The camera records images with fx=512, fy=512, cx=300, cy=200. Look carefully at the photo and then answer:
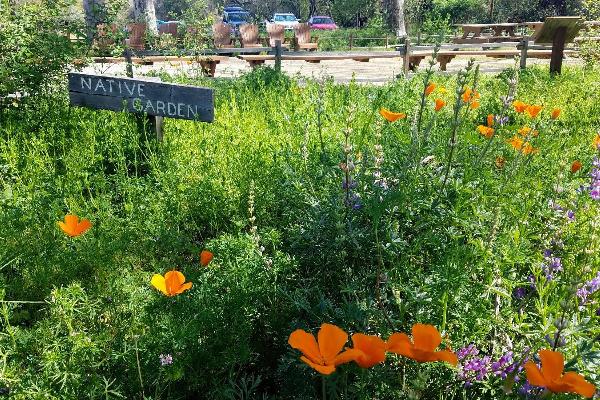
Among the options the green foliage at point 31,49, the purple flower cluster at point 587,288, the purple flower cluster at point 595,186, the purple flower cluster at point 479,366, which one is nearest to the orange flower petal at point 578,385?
the purple flower cluster at point 479,366

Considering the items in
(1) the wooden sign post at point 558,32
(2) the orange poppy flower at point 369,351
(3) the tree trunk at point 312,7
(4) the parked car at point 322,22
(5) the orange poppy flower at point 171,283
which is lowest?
(5) the orange poppy flower at point 171,283

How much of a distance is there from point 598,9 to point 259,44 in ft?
52.8

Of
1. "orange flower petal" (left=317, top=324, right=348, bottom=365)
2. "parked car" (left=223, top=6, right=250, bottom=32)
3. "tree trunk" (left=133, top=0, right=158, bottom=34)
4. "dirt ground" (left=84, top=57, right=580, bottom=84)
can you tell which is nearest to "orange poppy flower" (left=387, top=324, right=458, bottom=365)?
"orange flower petal" (left=317, top=324, right=348, bottom=365)

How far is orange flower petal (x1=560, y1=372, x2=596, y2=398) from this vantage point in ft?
2.90

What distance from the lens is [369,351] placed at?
1.00 m

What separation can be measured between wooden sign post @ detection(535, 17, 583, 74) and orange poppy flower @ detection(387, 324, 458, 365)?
9.84 m

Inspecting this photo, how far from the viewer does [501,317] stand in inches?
71.2

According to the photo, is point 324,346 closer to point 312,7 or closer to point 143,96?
point 143,96

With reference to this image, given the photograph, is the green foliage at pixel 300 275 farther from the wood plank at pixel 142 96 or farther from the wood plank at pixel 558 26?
the wood plank at pixel 558 26

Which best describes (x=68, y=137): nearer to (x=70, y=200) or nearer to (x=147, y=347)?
(x=70, y=200)

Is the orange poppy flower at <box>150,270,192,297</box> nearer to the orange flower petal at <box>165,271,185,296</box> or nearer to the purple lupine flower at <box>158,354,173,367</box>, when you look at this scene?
the orange flower petal at <box>165,271,185,296</box>

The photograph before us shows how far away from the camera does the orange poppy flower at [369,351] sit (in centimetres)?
97

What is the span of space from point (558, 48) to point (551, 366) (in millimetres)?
9968

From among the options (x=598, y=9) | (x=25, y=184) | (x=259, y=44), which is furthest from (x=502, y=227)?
(x=259, y=44)
